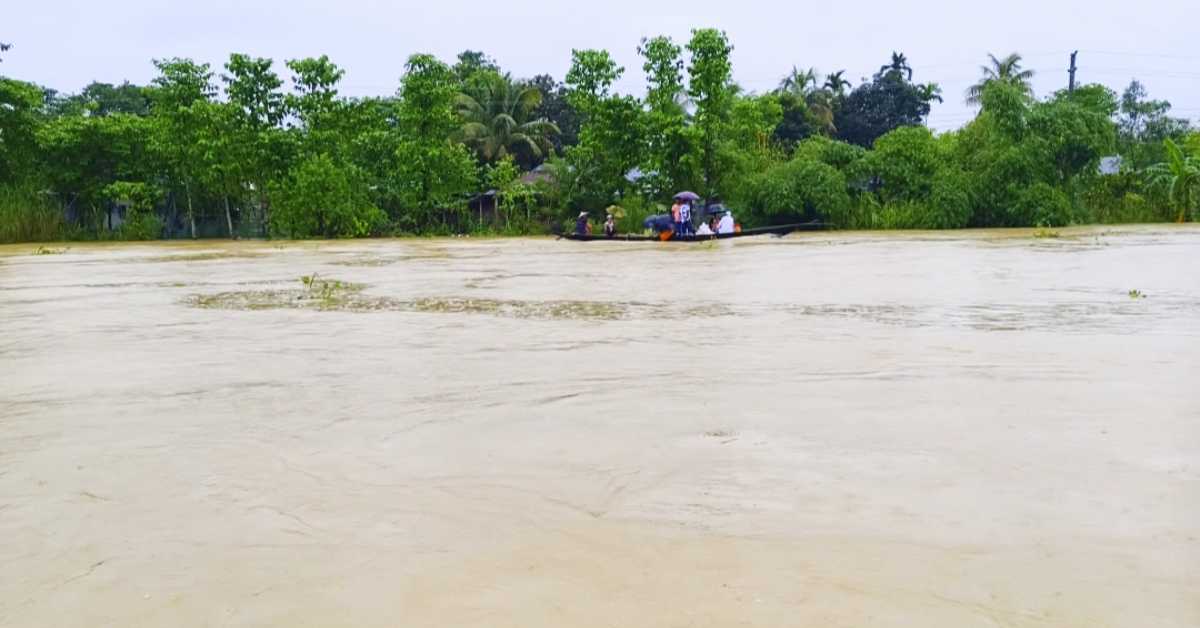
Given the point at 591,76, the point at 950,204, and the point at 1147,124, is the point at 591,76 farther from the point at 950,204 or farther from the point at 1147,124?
the point at 1147,124

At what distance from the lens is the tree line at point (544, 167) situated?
25719mm

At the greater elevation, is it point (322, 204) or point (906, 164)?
point (906, 164)

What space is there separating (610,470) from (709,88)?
25.2 m

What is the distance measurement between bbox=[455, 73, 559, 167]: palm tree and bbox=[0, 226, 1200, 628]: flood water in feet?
99.7

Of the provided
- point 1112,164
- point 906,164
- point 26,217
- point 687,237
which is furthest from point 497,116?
point 1112,164

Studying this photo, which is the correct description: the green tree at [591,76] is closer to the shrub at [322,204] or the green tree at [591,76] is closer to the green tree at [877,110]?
the shrub at [322,204]

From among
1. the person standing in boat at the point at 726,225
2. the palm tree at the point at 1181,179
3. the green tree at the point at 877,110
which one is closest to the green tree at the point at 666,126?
the person standing in boat at the point at 726,225

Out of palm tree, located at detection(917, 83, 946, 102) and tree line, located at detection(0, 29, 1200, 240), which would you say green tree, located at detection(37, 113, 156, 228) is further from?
palm tree, located at detection(917, 83, 946, 102)

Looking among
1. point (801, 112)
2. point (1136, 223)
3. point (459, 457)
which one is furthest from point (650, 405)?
point (801, 112)

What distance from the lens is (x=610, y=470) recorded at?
3.54 m

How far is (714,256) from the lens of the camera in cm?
1678

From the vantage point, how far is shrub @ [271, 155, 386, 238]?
27688 mm

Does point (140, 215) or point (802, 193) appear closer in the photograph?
point (802, 193)

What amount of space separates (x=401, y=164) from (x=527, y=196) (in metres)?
3.67
